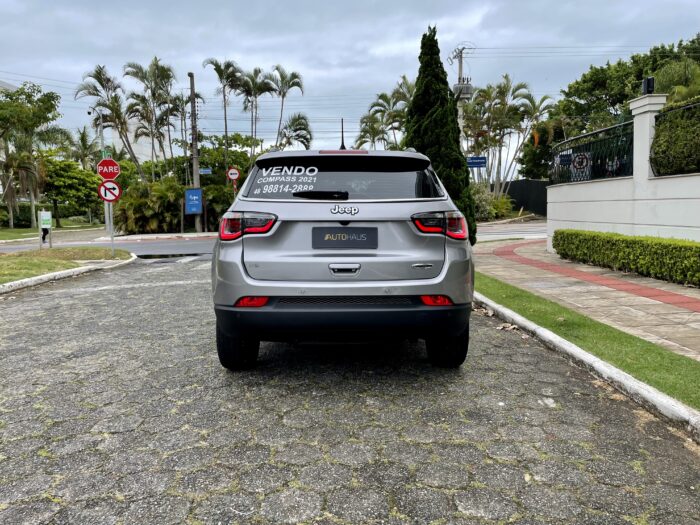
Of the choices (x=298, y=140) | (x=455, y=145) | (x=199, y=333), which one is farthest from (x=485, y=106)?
(x=199, y=333)

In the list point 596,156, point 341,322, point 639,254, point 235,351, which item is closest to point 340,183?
point 341,322

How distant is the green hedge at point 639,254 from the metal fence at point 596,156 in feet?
4.85

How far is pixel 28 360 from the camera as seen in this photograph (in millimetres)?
4973

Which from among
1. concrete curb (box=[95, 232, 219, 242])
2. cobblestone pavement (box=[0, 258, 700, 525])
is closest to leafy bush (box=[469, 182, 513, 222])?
concrete curb (box=[95, 232, 219, 242])

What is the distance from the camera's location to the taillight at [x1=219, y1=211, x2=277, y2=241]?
3.72 metres

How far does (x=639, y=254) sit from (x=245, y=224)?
25.9 feet

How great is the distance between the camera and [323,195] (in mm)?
3809

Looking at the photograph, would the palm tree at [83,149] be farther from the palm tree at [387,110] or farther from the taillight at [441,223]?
the taillight at [441,223]

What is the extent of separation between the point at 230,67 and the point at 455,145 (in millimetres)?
25669

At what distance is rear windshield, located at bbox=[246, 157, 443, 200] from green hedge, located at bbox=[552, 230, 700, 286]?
19.5ft

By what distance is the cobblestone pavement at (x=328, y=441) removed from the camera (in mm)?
2508

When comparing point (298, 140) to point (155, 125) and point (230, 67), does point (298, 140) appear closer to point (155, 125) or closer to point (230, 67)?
point (230, 67)

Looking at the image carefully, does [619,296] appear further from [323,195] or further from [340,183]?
[323,195]

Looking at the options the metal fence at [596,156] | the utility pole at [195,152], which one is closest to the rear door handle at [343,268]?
the metal fence at [596,156]
